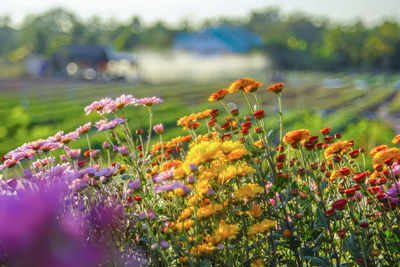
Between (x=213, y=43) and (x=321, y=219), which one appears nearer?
(x=321, y=219)

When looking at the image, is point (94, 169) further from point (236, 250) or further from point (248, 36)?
point (248, 36)

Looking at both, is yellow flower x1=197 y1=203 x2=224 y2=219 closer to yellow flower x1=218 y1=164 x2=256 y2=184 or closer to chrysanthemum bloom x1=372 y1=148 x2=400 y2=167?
yellow flower x1=218 y1=164 x2=256 y2=184

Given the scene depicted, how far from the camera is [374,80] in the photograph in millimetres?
43594

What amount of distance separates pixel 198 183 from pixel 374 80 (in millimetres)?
46623

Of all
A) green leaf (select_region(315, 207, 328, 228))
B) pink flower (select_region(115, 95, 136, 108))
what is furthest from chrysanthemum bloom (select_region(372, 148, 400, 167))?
pink flower (select_region(115, 95, 136, 108))

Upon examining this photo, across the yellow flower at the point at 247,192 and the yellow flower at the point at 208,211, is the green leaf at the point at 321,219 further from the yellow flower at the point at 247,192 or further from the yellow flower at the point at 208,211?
the yellow flower at the point at 208,211

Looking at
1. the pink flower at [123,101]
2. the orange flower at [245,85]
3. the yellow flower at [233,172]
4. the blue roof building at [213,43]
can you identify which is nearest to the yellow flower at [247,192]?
the yellow flower at [233,172]

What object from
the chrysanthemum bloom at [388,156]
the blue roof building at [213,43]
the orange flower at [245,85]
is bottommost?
the chrysanthemum bloom at [388,156]

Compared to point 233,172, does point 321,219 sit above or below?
below

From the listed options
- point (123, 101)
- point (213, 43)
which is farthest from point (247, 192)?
point (213, 43)

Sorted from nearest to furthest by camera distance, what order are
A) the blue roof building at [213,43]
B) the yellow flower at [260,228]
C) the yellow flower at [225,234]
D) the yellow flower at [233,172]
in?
1. the yellow flower at [225,234]
2. the yellow flower at [260,228]
3. the yellow flower at [233,172]
4. the blue roof building at [213,43]

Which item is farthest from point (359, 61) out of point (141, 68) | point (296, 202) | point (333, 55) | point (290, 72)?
point (296, 202)

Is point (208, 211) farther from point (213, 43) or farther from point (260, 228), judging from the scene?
point (213, 43)

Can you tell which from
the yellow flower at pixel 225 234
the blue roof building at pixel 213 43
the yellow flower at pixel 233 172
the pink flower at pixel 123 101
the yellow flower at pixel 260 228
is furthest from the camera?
the blue roof building at pixel 213 43
